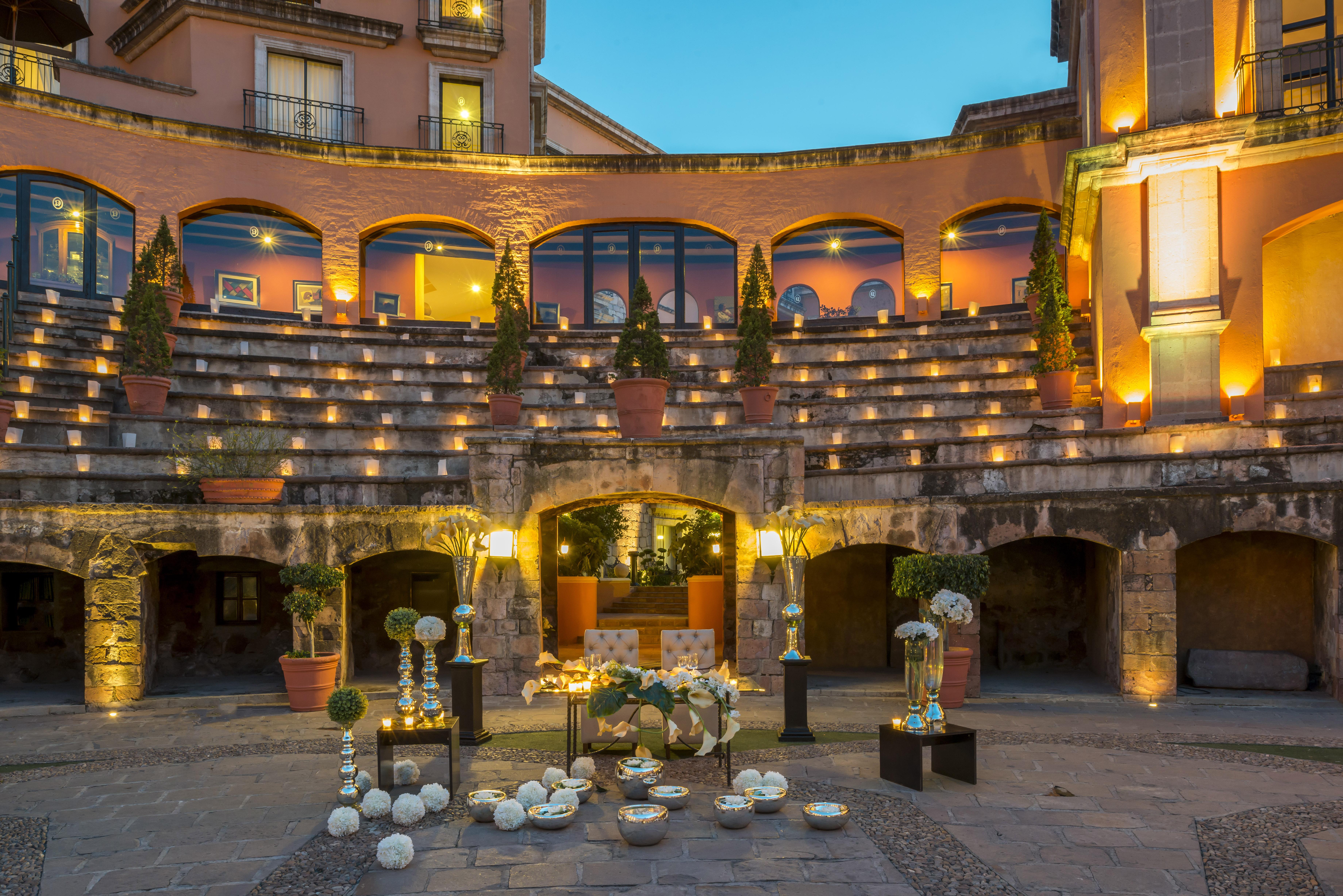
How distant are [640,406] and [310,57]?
40.8 ft

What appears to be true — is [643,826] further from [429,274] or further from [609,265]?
[429,274]

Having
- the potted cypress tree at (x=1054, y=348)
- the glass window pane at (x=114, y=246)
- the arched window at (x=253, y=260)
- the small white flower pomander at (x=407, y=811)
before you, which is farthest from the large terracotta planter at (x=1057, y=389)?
the glass window pane at (x=114, y=246)

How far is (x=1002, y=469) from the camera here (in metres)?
11.5

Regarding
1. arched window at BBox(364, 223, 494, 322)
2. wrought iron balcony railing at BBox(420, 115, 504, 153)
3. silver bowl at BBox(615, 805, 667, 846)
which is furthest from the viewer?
wrought iron balcony railing at BBox(420, 115, 504, 153)

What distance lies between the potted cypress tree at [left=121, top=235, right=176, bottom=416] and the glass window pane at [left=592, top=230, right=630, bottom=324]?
25.6 ft

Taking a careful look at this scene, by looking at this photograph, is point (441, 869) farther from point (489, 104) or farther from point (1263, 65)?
point (489, 104)

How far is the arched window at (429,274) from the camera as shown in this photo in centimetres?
1873

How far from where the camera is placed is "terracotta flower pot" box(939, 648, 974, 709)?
34.1ft

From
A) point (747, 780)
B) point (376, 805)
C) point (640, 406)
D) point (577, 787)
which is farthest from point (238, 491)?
point (747, 780)

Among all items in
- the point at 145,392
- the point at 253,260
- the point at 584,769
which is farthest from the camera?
the point at 253,260

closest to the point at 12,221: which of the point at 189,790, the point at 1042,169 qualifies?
the point at 189,790

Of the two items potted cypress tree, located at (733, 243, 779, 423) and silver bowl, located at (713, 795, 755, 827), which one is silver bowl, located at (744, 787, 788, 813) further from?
potted cypress tree, located at (733, 243, 779, 423)

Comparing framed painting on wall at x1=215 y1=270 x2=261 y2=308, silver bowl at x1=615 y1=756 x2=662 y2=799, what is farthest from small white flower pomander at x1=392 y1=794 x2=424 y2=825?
framed painting on wall at x1=215 y1=270 x2=261 y2=308

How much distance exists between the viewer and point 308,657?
35.2 ft
